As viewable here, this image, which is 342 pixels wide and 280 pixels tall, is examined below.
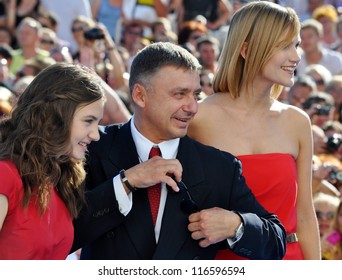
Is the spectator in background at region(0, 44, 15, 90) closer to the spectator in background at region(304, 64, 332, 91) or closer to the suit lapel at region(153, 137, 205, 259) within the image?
the spectator in background at region(304, 64, 332, 91)

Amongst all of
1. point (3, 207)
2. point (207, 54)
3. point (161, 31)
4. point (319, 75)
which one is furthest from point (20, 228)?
point (161, 31)

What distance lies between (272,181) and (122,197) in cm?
93

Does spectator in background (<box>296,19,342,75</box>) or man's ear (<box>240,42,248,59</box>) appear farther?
spectator in background (<box>296,19,342,75</box>)

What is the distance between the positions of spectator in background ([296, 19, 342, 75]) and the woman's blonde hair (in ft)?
23.7

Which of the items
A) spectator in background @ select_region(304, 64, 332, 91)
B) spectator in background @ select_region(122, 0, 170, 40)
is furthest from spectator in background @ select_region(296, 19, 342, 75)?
spectator in background @ select_region(122, 0, 170, 40)

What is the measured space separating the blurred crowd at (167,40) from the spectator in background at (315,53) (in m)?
0.01

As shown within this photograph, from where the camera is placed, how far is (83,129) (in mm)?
3992

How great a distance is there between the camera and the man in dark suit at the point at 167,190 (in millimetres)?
4070

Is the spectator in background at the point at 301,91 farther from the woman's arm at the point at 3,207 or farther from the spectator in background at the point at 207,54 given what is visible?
the woman's arm at the point at 3,207

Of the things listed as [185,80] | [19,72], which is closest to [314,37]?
[19,72]

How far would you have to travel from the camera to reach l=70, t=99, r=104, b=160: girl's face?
13.0 ft

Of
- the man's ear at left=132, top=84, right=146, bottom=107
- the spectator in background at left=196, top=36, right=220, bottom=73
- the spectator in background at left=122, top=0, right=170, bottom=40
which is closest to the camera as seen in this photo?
the man's ear at left=132, top=84, right=146, bottom=107

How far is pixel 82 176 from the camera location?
4.13 meters

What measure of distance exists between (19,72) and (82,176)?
5.33 meters
